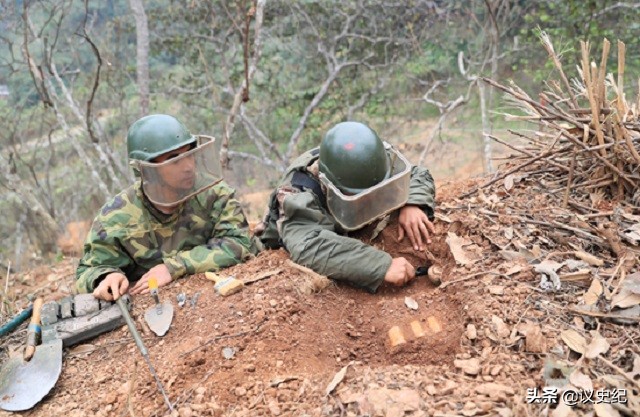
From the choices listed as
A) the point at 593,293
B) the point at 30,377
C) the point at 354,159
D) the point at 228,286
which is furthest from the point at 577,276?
the point at 30,377

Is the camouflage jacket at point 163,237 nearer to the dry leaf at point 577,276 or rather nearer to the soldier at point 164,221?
the soldier at point 164,221

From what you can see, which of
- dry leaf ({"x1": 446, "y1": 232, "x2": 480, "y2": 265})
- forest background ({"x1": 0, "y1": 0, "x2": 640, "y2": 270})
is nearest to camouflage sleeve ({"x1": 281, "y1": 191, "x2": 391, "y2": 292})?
dry leaf ({"x1": 446, "y1": 232, "x2": 480, "y2": 265})

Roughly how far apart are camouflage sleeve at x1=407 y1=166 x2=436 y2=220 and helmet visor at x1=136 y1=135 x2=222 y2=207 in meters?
1.24

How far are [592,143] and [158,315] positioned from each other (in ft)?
8.48

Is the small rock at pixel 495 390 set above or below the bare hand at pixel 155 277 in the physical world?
below

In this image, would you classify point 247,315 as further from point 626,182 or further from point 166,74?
point 166,74

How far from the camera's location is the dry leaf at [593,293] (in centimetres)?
233

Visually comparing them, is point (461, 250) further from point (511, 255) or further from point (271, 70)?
point (271, 70)

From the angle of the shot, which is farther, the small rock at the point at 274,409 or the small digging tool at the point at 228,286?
the small digging tool at the point at 228,286

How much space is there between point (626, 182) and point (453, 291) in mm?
1182

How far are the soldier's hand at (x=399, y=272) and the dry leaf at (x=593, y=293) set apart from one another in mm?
900

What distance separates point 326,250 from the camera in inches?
113

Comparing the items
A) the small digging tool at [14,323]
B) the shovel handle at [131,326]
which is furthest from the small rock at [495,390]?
the small digging tool at [14,323]

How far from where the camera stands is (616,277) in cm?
241
